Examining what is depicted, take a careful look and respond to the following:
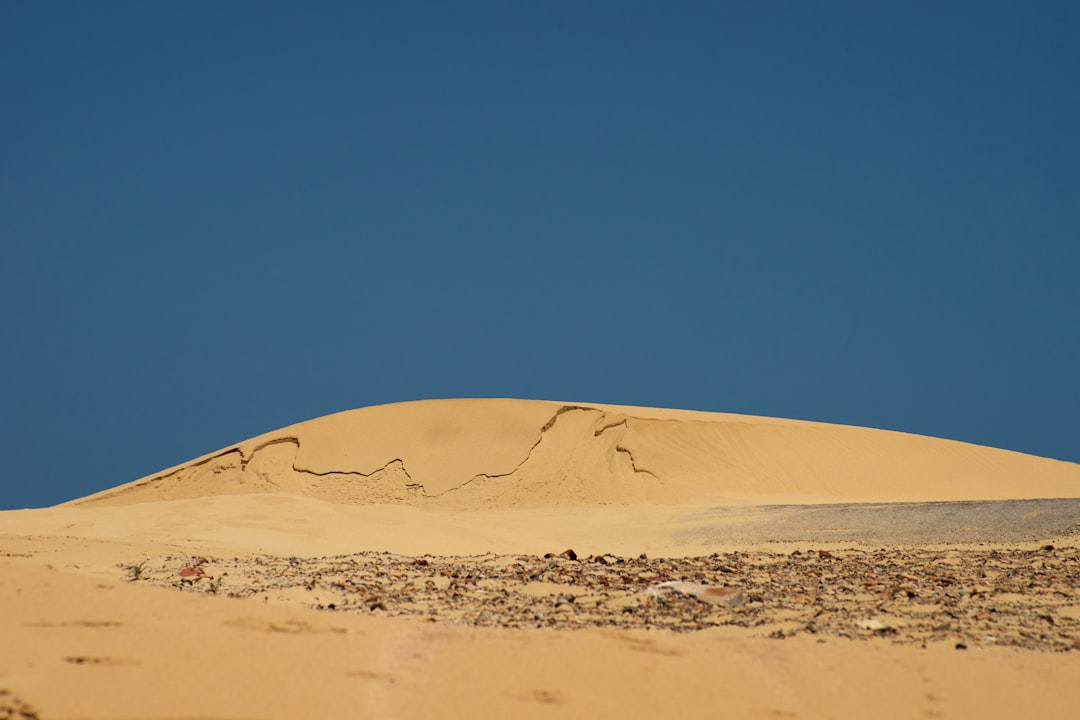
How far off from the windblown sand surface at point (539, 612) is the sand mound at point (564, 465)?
17.6 feet

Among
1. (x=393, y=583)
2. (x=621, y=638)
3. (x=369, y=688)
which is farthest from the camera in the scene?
(x=393, y=583)

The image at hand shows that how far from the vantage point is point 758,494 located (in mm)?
24062

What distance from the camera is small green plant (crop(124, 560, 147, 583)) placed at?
25.4 feet

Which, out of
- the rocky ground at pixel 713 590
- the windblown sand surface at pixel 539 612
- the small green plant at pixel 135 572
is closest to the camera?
the windblown sand surface at pixel 539 612

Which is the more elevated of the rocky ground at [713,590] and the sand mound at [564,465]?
the sand mound at [564,465]

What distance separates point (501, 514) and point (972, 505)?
24.5 feet

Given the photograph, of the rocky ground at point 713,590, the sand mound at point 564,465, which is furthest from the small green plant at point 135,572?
the sand mound at point 564,465

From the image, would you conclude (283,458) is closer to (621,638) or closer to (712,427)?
(712,427)

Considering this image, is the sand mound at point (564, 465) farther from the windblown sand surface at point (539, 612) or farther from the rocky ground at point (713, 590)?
the rocky ground at point (713, 590)

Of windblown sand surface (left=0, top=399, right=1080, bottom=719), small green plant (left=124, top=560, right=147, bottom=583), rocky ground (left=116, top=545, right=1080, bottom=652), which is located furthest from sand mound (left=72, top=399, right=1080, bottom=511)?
small green plant (left=124, top=560, right=147, bottom=583)

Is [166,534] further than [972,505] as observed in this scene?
No

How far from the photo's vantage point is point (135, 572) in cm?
812

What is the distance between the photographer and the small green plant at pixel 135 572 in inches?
305

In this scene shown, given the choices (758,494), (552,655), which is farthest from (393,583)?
(758,494)
